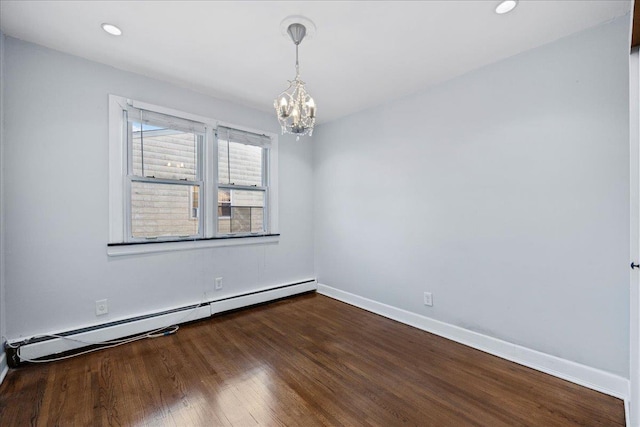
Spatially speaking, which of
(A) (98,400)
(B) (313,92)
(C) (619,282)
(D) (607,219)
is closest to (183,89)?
(B) (313,92)

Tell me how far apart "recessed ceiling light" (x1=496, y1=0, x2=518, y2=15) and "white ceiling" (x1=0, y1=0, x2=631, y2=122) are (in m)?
0.04

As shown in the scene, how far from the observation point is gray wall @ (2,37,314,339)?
7.42 feet

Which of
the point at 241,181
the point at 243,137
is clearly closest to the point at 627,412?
the point at 241,181

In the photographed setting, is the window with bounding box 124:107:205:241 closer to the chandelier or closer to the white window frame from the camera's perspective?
the white window frame

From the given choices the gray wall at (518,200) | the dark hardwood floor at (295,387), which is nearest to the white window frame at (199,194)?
the dark hardwood floor at (295,387)

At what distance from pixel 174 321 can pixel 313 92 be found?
115 inches

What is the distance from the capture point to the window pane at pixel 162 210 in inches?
112

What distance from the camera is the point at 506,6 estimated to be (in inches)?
72.2

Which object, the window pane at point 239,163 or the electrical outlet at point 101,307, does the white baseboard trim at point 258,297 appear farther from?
the window pane at point 239,163

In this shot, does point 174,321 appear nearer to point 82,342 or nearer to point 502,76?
point 82,342

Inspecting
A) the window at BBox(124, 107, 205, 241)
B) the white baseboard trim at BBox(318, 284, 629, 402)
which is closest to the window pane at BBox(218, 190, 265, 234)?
the window at BBox(124, 107, 205, 241)

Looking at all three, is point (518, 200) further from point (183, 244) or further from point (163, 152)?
point (163, 152)

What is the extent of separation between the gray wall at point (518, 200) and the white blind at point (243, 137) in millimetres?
1378

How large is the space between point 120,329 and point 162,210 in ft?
3.94
